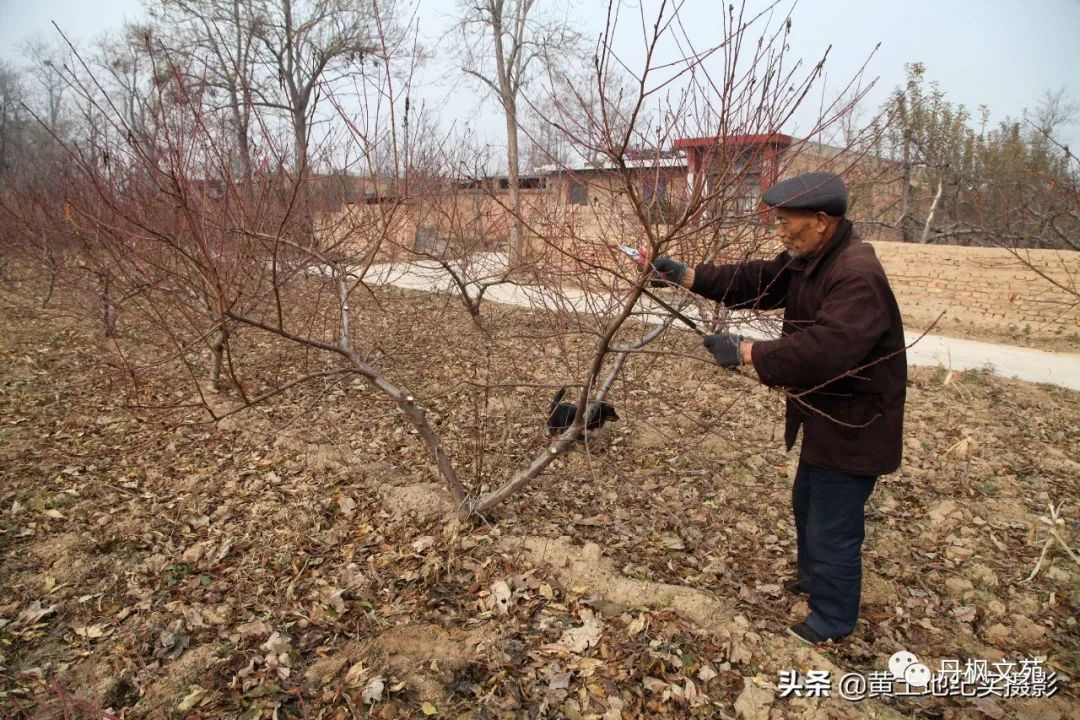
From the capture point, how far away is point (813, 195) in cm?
201

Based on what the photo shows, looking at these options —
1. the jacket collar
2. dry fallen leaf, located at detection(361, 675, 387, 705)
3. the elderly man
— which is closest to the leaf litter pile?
dry fallen leaf, located at detection(361, 675, 387, 705)

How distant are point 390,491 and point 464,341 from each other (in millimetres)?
3848

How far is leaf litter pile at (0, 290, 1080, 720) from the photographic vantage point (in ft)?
7.15

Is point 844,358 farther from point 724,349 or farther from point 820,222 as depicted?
point 820,222

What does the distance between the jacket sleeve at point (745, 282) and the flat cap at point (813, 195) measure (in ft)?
1.08

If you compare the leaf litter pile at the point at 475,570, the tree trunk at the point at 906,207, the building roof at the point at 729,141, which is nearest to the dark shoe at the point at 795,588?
the leaf litter pile at the point at 475,570

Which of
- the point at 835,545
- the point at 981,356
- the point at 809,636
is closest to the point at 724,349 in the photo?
the point at 835,545

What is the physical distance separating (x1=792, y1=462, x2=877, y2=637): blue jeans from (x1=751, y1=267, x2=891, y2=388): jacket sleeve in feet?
1.41

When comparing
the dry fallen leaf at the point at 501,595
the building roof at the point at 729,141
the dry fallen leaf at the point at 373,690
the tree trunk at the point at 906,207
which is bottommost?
the dry fallen leaf at the point at 373,690

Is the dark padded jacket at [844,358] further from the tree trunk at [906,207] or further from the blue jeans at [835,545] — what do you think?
the tree trunk at [906,207]

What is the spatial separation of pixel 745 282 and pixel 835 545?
100 centimetres

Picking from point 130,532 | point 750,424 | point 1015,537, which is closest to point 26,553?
point 130,532

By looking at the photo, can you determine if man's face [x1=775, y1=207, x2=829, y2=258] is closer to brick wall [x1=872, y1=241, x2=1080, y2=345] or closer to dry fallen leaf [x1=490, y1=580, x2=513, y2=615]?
dry fallen leaf [x1=490, y1=580, x2=513, y2=615]

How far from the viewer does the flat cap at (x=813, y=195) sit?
2010 mm
